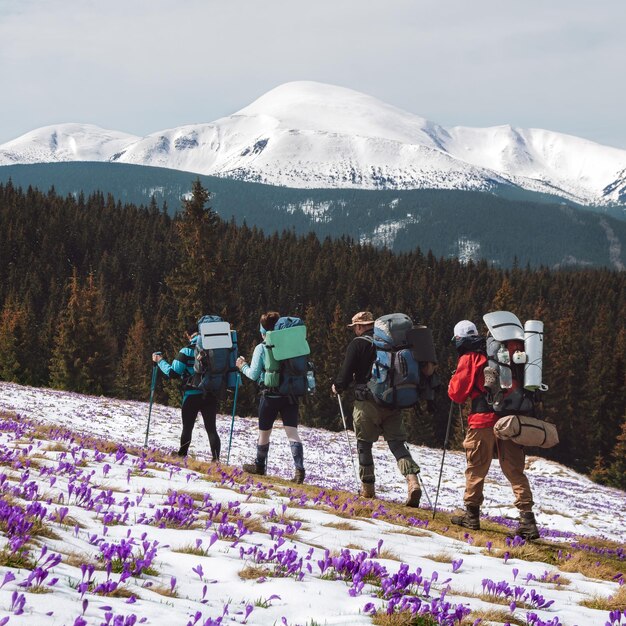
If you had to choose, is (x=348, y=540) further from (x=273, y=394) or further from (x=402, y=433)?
(x=273, y=394)

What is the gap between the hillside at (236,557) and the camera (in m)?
4.34

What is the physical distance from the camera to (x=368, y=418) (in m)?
11.5

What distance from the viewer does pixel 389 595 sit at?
5160 millimetres

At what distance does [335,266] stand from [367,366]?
147 m

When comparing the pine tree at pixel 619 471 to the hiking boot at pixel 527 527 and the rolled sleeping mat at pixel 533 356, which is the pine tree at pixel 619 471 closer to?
the hiking boot at pixel 527 527

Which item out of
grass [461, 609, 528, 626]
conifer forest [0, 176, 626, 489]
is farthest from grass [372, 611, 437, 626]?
conifer forest [0, 176, 626, 489]

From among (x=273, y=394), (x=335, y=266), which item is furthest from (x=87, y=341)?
(x=335, y=266)

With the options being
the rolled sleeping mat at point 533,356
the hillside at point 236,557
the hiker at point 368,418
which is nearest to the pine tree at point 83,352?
the hillside at point 236,557

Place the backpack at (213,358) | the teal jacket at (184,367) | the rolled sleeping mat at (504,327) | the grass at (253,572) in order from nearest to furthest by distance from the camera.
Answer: the grass at (253,572)
the rolled sleeping mat at (504,327)
the backpack at (213,358)
the teal jacket at (184,367)

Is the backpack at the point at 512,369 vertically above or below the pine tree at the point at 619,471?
above

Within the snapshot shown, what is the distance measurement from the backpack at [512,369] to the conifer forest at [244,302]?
44.7m

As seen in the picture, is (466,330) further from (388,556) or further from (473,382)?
(388,556)

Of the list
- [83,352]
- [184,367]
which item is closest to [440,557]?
[184,367]

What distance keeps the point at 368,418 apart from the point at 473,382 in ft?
6.78
